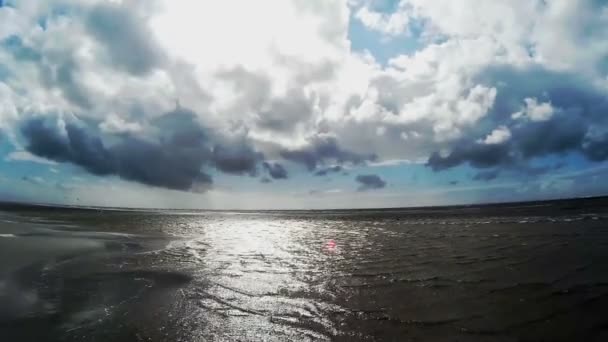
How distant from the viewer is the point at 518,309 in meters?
7.89

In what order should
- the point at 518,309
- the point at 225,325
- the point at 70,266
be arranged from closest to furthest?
1. the point at 225,325
2. the point at 518,309
3. the point at 70,266

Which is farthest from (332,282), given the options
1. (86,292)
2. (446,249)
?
(446,249)

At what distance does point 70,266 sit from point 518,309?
58.1 feet

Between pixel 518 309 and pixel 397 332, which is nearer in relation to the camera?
pixel 397 332

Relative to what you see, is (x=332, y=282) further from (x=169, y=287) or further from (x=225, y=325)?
(x=169, y=287)

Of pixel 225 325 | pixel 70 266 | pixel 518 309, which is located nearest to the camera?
pixel 225 325

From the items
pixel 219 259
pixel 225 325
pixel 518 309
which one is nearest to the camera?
pixel 225 325

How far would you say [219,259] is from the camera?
16.3 m

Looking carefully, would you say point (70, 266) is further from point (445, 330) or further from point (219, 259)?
point (445, 330)

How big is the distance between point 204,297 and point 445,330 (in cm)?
731

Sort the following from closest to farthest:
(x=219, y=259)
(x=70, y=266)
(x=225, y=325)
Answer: (x=225, y=325)
(x=70, y=266)
(x=219, y=259)

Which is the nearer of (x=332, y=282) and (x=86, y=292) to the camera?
(x=86, y=292)

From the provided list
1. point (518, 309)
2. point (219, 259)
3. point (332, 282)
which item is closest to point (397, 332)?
point (518, 309)

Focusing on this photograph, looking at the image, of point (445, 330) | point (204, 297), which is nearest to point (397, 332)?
point (445, 330)
